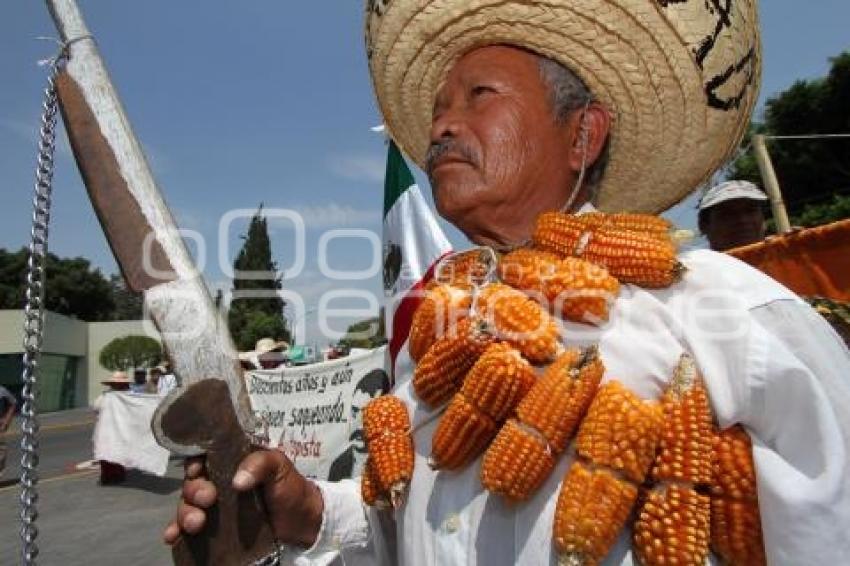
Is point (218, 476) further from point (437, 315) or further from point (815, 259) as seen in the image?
point (815, 259)

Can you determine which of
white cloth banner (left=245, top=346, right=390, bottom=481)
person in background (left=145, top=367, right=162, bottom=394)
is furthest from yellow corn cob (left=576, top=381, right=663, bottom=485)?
person in background (left=145, top=367, right=162, bottom=394)

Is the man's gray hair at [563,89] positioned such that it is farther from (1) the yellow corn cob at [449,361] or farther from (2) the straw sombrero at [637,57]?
(1) the yellow corn cob at [449,361]

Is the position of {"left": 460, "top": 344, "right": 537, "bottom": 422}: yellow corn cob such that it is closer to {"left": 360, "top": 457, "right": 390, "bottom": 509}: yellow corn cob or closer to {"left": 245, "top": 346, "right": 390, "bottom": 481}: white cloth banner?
{"left": 360, "top": 457, "right": 390, "bottom": 509}: yellow corn cob

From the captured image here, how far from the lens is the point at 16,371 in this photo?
3969 cm

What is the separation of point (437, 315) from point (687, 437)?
67 centimetres

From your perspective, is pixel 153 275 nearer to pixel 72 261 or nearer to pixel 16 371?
pixel 16 371

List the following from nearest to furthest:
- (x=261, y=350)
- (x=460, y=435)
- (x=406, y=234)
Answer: (x=460, y=435)
(x=406, y=234)
(x=261, y=350)

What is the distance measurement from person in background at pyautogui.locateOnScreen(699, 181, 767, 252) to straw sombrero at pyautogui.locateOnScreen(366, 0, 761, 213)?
2.63 meters

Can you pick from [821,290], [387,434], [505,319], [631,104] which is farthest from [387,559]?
[821,290]

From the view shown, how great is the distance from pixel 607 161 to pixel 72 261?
7099cm

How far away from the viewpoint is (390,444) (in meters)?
1.68

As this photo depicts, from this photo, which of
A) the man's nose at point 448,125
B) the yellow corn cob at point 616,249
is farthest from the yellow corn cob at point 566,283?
the man's nose at point 448,125

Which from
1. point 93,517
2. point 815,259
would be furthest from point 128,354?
point 815,259

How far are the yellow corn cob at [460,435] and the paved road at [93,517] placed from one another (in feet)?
18.7
